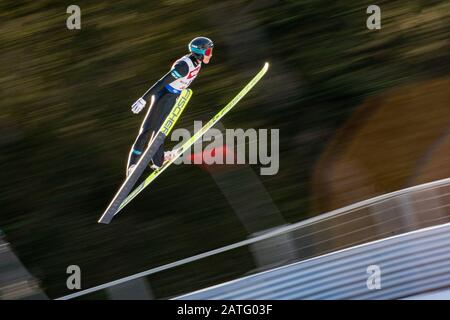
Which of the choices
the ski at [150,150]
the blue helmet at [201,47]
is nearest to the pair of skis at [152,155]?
the ski at [150,150]

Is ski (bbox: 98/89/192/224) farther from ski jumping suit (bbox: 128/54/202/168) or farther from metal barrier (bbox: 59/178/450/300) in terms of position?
metal barrier (bbox: 59/178/450/300)

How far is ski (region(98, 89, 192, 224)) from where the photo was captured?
687 centimetres

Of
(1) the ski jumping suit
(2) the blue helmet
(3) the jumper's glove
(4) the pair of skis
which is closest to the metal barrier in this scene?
(4) the pair of skis

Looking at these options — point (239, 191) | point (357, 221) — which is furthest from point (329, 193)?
point (357, 221)

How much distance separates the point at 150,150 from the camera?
6.93 m

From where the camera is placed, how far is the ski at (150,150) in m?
6.87

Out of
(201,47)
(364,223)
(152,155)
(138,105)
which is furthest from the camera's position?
(201,47)

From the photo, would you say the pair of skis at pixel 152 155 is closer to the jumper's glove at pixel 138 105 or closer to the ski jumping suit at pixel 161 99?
the ski jumping suit at pixel 161 99

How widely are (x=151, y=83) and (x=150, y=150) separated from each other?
0.86 meters

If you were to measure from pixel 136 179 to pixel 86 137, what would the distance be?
111 centimetres

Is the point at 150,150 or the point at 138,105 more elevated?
the point at 138,105

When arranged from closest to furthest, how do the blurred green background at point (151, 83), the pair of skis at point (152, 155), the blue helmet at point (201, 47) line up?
the pair of skis at point (152, 155) < the blue helmet at point (201, 47) < the blurred green background at point (151, 83)

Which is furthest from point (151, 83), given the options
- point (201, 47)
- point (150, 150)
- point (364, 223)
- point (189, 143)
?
point (364, 223)

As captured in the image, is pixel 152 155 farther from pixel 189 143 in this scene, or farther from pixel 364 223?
pixel 364 223
